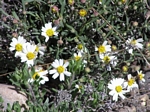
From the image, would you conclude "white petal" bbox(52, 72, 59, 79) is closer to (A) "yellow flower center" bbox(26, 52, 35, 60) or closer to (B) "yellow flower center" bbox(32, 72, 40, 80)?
(B) "yellow flower center" bbox(32, 72, 40, 80)

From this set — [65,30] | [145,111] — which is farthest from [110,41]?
[145,111]

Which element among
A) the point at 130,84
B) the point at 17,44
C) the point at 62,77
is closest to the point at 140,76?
the point at 130,84

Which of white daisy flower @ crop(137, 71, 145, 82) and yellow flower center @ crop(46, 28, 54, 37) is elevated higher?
yellow flower center @ crop(46, 28, 54, 37)

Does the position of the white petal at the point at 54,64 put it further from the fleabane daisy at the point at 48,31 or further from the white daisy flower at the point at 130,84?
the white daisy flower at the point at 130,84

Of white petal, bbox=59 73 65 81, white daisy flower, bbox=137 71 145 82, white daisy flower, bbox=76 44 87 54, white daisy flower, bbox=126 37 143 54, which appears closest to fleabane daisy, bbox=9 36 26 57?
white petal, bbox=59 73 65 81

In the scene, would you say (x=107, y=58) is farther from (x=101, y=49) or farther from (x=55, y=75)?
(x=55, y=75)

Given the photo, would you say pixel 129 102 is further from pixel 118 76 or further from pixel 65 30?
pixel 65 30
